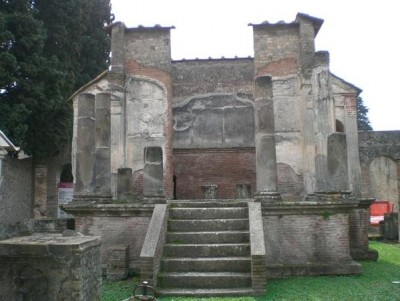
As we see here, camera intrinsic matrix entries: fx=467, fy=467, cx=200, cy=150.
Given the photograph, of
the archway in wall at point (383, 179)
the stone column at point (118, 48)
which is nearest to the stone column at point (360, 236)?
the stone column at point (118, 48)

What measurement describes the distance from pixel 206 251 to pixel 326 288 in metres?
2.24

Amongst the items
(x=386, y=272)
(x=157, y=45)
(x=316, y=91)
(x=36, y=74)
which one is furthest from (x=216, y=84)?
(x=386, y=272)

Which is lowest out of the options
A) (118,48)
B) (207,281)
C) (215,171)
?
(207,281)

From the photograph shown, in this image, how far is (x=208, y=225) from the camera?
9.48 m

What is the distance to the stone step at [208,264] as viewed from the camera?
8352 millimetres

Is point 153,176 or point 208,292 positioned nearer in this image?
point 208,292

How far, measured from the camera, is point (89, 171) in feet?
37.0

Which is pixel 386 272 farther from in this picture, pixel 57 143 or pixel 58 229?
pixel 57 143

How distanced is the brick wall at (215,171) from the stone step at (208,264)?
813 centimetres

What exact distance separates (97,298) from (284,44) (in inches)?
416

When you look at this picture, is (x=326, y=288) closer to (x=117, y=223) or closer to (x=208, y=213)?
(x=208, y=213)

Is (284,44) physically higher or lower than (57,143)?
higher

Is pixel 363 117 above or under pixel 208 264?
above

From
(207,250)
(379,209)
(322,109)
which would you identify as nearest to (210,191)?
(322,109)
